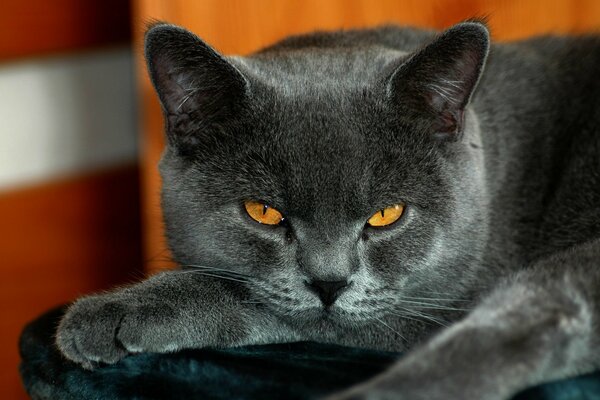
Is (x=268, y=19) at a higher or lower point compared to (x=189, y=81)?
lower

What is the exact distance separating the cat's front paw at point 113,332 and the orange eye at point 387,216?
1.00 feet

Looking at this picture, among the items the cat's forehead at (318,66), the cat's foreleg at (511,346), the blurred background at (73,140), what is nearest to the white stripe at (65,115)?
the blurred background at (73,140)

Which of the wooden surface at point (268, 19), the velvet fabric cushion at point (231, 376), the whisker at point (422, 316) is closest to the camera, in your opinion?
the velvet fabric cushion at point (231, 376)

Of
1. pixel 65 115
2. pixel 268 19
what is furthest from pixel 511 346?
pixel 65 115

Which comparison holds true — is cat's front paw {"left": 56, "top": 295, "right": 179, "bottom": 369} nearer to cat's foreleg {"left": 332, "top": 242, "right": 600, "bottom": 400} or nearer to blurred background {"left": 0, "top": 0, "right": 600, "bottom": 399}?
cat's foreleg {"left": 332, "top": 242, "right": 600, "bottom": 400}

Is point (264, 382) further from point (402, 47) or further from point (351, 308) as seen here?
point (402, 47)

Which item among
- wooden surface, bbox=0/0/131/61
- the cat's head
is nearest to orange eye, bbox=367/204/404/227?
the cat's head

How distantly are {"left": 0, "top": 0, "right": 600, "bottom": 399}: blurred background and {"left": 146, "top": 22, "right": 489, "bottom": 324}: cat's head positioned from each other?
0.85 metres

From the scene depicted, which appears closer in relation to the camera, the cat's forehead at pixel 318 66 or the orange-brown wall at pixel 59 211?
the cat's forehead at pixel 318 66

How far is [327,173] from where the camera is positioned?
112 centimetres

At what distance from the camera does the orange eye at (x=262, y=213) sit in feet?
3.81

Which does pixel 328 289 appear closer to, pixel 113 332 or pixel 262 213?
pixel 262 213

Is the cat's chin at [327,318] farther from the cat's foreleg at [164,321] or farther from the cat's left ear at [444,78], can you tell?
the cat's left ear at [444,78]

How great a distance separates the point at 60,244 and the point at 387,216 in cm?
152
